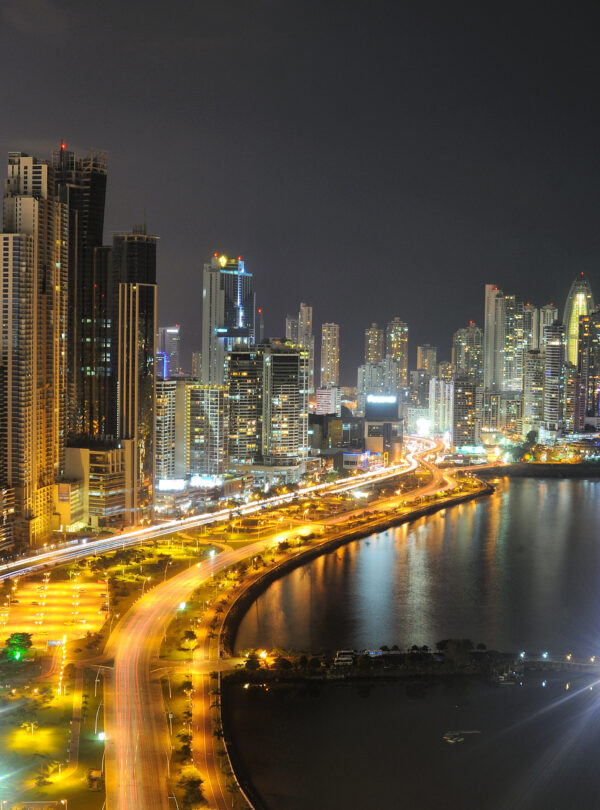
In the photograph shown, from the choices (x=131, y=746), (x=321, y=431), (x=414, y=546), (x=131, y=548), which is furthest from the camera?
(x=321, y=431)

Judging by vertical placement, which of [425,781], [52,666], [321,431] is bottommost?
[425,781]

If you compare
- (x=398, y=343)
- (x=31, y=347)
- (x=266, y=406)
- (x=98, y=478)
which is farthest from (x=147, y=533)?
(x=398, y=343)

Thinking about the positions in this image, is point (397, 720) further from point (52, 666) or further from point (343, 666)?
point (52, 666)

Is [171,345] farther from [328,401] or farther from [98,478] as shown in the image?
[98,478]

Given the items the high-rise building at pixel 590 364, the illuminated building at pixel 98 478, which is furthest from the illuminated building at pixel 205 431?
the high-rise building at pixel 590 364

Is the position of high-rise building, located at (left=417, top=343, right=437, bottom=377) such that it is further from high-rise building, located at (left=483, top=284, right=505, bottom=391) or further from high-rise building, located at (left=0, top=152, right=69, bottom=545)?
high-rise building, located at (left=0, top=152, right=69, bottom=545)

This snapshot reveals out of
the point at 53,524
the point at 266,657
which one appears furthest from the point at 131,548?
the point at 266,657

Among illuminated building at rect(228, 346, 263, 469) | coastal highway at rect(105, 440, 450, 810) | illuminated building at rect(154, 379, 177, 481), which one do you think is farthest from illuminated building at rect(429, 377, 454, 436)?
coastal highway at rect(105, 440, 450, 810)

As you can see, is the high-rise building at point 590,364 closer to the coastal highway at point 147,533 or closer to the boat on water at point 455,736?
the coastal highway at point 147,533
